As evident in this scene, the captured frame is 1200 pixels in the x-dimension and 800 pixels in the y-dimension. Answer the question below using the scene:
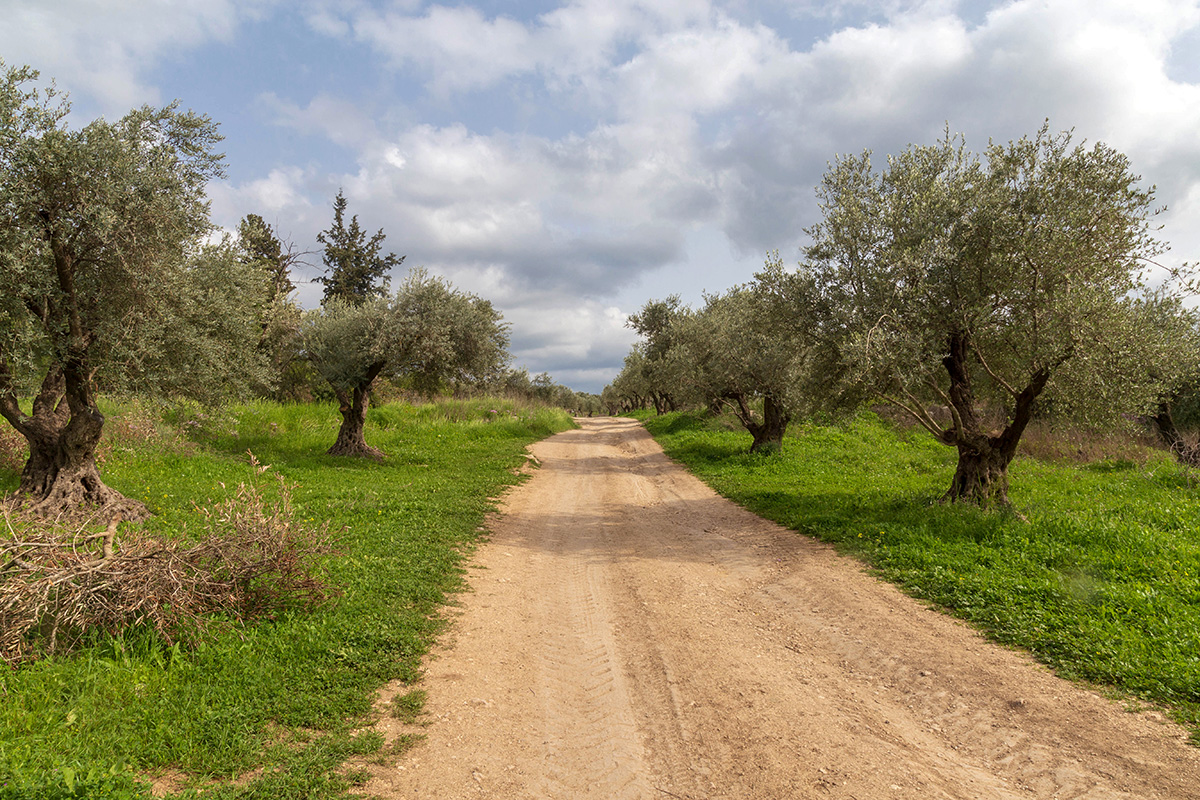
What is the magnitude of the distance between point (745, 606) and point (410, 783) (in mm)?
4630

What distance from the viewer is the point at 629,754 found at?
168 inches

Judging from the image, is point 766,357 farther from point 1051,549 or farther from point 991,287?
point 1051,549

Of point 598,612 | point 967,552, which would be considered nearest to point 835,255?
point 967,552

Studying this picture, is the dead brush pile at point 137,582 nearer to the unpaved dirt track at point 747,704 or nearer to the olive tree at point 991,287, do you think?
the unpaved dirt track at point 747,704

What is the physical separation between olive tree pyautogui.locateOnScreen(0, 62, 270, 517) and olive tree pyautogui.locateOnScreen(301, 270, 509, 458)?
7.23m

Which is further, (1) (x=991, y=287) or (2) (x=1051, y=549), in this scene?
(1) (x=991, y=287)

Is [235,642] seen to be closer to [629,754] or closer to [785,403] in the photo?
[629,754]

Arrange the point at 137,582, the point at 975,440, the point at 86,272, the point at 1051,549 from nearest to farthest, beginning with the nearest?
the point at 137,582, the point at 1051,549, the point at 86,272, the point at 975,440

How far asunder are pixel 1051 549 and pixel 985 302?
15.1ft

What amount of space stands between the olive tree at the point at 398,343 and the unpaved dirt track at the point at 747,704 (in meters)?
11.4

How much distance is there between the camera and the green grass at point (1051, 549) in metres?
5.68

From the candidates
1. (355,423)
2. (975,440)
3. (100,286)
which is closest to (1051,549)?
(975,440)

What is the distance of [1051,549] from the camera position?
840 centimetres

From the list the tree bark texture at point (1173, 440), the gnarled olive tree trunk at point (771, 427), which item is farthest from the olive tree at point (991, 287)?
the gnarled olive tree trunk at point (771, 427)
